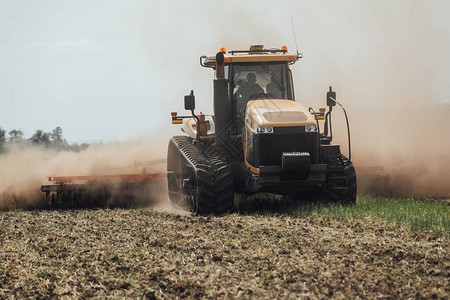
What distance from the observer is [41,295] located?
23.9 ft

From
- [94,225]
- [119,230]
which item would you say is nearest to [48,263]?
[119,230]

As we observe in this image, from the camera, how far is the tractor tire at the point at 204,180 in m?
12.2

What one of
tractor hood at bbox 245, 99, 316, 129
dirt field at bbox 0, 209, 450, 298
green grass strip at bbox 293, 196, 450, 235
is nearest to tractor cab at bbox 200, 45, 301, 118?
tractor hood at bbox 245, 99, 316, 129

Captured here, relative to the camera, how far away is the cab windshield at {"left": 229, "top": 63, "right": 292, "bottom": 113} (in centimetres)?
1305

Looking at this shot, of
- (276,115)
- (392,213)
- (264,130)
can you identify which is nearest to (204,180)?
(264,130)

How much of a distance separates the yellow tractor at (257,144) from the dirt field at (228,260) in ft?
2.72

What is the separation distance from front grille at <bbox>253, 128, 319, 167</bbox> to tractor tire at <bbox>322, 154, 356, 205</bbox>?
868mm

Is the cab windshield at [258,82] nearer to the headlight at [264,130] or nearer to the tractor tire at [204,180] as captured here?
the headlight at [264,130]

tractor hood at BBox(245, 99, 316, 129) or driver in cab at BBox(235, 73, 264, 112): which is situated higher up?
driver in cab at BBox(235, 73, 264, 112)

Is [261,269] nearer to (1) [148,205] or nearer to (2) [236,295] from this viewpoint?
(2) [236,295]

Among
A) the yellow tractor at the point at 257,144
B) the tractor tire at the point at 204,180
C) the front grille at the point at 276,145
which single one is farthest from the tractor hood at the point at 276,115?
the tractor tire at the point at 204,180

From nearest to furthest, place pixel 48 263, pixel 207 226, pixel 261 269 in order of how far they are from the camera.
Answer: pixel 261 269 < pixel 48 263 < pixel 207 226

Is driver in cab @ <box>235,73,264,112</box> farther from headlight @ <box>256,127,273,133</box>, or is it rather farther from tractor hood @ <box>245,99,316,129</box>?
headlight @ <box>256,127,273,133</box>

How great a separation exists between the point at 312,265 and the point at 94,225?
534 cm
